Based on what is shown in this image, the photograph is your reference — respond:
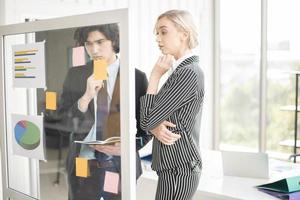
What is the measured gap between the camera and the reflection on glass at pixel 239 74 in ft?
14.3

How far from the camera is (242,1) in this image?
438 centimetres

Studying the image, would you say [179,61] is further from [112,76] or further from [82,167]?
[82,167]

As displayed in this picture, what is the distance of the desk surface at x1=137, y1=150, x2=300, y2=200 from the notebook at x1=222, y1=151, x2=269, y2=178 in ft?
0.11

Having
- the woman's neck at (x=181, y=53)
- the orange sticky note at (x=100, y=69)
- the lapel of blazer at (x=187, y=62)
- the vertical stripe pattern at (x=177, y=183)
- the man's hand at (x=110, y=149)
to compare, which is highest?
the woman's neck at (x=181, y=53)

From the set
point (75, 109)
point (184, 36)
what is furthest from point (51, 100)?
point (184, 36)

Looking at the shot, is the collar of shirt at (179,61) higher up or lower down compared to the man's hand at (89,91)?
higher up

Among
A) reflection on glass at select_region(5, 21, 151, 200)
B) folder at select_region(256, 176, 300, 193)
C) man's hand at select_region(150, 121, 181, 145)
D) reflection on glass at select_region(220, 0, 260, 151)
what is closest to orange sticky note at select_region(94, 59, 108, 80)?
reflection on glass at select_region(5, 21, 151, 200)

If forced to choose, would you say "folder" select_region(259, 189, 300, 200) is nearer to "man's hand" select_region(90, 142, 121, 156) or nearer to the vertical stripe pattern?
the vertical stripe pattern

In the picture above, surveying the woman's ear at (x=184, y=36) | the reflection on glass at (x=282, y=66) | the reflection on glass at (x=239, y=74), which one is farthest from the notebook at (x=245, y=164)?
the reflection on glass at (x=239, y=74)

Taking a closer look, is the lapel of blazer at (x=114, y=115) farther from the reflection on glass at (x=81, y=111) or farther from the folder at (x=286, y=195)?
the folder at (x=286, y=195)

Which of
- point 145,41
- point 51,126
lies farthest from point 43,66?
point 145,41

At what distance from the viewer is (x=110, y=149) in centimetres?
131

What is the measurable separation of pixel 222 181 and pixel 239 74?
2.62 metres

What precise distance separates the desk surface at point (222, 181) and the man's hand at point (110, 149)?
83cm
